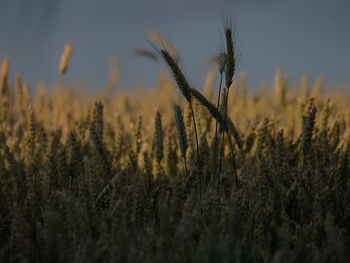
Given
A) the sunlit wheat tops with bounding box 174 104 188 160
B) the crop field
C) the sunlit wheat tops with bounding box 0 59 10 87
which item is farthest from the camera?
the sunlit wheat tops with bounding box 0 59 10 87

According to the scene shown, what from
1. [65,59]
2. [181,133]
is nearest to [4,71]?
[65,59]

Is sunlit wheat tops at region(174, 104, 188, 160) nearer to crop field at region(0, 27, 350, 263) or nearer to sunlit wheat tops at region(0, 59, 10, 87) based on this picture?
crop field at region(0, 27, 350, 263)

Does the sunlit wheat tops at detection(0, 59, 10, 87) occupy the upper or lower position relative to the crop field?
upper

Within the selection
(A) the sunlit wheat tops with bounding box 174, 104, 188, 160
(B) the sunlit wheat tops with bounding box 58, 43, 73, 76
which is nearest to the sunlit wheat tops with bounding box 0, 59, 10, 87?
(B) the sunlit wheat tops with bounding box 58, 43, 73, 76

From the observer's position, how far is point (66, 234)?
3.83 feet

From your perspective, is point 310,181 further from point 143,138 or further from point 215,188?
point 143,138

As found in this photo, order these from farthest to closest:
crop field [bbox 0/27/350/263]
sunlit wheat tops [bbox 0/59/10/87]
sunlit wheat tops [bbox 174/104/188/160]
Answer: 1. sunlit wheat tops [bbox 0/59/10/87]
2. sunlit wheat tops [bbox 174/104/188/160]
3. crop field [bbox 0/27/350/263]

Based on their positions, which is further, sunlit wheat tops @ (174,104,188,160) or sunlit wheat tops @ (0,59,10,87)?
sunlit wheat tops @ (0,59,10,87)

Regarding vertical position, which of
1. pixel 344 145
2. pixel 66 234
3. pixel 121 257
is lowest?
pixel 121 257

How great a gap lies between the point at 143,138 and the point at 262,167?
1094 millimetres

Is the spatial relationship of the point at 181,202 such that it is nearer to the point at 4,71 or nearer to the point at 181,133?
the point at 181,133

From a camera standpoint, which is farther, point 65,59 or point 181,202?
point 65,59

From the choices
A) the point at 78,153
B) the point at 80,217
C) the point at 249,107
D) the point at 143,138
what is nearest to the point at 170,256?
the point at 80,217

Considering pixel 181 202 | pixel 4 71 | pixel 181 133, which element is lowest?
pixel 181 202
